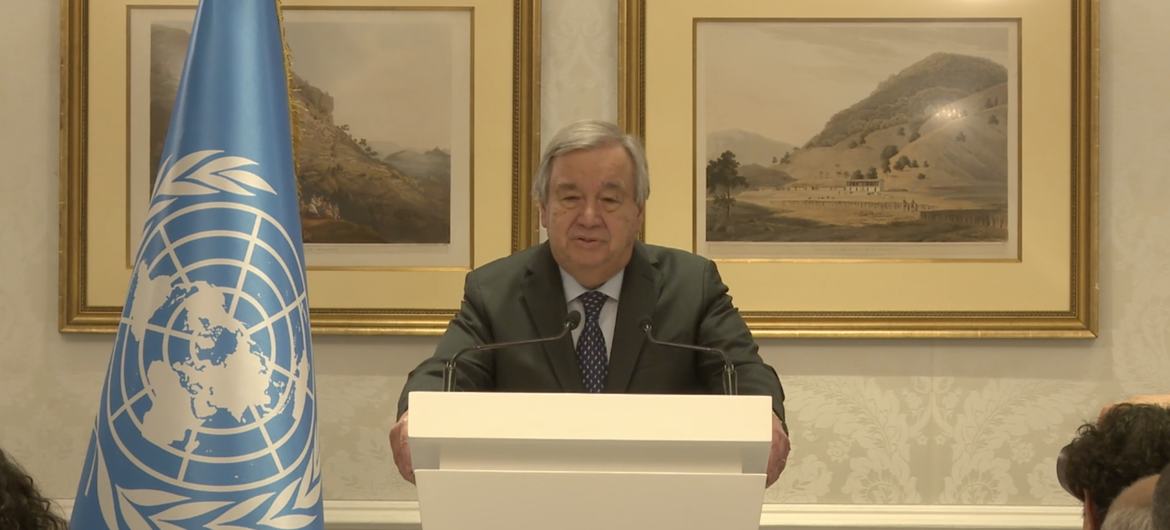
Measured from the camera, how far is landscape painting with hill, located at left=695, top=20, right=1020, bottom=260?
392 cm

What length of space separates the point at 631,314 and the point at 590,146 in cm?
41

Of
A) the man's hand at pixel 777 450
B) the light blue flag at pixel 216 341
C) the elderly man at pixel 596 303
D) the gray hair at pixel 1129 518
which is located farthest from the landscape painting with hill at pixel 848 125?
the gray hair at pixel 1129 518

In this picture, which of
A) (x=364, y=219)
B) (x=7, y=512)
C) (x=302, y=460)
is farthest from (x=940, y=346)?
(x=7, y=512)

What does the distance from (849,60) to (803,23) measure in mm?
175

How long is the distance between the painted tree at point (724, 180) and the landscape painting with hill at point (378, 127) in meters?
0.72

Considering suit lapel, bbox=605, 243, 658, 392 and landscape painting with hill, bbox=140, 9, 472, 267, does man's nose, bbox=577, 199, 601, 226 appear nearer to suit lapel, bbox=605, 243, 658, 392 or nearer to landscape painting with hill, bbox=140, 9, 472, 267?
suit lapel, bbox=605, 243, 658, 392

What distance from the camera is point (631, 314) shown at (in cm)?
311

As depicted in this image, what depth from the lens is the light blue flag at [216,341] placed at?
8.55 ft

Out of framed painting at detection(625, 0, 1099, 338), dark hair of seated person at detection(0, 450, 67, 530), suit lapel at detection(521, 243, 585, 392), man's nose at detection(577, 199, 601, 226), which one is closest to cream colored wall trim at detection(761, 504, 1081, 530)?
framed painting at detection(625, 0, 1099, 338)

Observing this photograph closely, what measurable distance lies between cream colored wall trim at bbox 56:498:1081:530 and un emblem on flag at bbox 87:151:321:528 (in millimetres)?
1220

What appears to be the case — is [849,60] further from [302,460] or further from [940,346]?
[302,460]

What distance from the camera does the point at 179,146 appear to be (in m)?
2.75

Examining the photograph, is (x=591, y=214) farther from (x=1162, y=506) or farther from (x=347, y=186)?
(x=1162, y=506)

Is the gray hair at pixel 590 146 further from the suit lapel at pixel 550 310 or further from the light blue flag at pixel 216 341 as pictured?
the light blue flag at pixel 216 341
